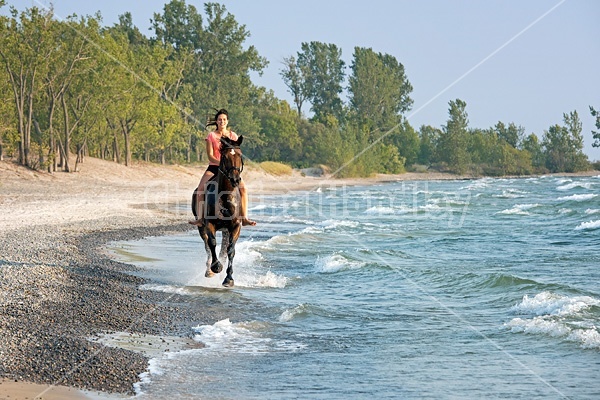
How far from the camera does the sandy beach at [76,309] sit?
28.3 ft

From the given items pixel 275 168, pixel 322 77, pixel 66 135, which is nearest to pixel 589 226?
pixel 66 135

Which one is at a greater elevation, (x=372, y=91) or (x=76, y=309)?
(x=372, y=91)

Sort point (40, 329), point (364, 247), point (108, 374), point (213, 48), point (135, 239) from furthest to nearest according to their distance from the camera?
point (213, 48)
point (364, 247)
point (135, 239)
point (40, 329)
point (108, 374)

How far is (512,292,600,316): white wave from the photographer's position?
45.0 ft

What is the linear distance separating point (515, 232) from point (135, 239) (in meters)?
15.6

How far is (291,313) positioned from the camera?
13.4 meters

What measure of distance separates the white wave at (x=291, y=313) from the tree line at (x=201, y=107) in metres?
33.4

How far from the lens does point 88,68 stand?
5038 centimetres

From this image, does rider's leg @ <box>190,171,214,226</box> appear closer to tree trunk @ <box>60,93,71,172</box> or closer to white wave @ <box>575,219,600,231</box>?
white wave @ <box>575,219,600,231</box>

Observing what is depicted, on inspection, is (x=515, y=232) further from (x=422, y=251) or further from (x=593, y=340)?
(x=593, y=340)

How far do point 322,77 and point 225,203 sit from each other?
114589 mm

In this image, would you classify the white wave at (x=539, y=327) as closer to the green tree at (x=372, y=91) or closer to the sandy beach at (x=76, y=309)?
the sandy beach at (x=76, y=309)

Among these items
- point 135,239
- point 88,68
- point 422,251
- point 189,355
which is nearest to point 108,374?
point 189,355

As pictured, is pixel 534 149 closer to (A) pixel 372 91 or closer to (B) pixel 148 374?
(A) pixel 372 91
